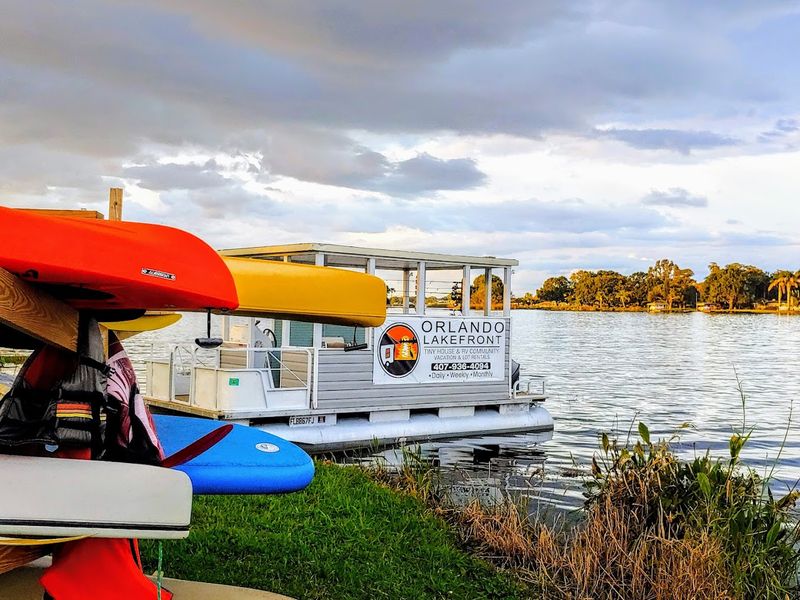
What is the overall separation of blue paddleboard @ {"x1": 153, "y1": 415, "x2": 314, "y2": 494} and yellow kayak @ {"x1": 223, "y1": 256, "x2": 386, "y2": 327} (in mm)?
660

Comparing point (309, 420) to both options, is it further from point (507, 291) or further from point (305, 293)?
point (305, 293)

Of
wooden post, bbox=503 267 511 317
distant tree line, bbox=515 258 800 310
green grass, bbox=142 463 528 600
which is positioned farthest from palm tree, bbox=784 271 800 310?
green grass, bbox=142 463 528 600

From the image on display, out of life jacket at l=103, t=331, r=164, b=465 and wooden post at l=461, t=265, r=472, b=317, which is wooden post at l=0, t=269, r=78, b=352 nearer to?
life jacket at l=103, t=331, r=164, b=465

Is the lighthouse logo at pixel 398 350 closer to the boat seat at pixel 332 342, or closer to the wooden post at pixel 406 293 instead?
the boat seat at pixel 332 342

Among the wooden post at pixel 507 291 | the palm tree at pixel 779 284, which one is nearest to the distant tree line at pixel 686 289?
the palm tree at pixel 779 284

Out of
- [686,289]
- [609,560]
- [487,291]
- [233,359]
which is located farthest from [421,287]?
[686,289]

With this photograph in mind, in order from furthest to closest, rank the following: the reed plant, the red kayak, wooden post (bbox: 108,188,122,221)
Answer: the reed plant, wooden post (bbox: 108,188,122,221), the red kayak

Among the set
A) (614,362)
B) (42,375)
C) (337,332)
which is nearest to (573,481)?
(337,332)

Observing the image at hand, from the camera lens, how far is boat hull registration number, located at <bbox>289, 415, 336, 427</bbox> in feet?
44.5

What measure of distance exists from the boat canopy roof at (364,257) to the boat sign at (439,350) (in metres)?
1.09

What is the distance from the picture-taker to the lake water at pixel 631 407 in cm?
1276

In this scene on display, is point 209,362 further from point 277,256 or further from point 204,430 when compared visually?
point 204,430

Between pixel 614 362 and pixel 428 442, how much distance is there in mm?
28174

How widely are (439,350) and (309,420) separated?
294 centimetres
